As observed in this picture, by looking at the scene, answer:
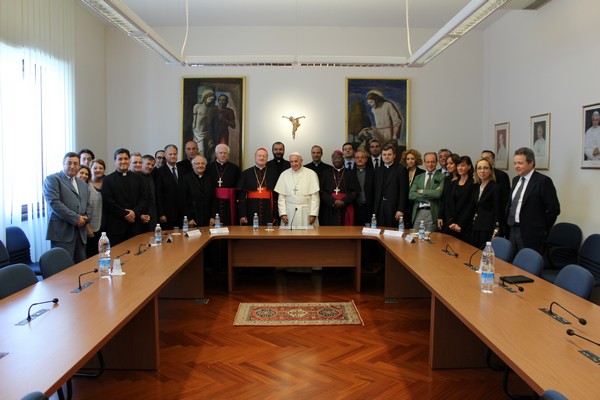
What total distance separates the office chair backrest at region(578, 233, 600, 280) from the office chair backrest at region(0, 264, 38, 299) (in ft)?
15.5

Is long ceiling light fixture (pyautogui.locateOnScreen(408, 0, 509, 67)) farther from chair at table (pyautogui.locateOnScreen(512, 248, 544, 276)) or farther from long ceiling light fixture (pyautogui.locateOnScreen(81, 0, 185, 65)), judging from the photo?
long ceiling light fixture (pyautogui.locateOnScreen(81, 0, 185, 65))

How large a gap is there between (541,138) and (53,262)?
5.39m

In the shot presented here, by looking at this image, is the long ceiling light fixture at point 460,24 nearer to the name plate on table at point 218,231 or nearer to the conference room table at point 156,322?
the conference room table at point 156,322

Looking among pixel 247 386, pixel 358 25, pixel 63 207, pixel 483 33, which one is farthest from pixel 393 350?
pixel 483 33

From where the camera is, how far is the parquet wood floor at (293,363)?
119 inches

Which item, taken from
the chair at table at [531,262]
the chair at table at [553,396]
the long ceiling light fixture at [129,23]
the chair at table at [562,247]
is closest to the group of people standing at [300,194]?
the chair at table at [562,247]

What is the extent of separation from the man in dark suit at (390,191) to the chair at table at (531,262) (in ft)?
7.66

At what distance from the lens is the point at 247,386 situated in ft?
10.1

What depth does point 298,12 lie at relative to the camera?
6637 mm

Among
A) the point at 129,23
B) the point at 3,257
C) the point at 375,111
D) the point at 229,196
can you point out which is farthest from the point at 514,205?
the point at 3,257

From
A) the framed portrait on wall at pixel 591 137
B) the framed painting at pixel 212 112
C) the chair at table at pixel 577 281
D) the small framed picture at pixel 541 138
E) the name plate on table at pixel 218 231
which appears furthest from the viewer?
the framed painting at pixel 212 112

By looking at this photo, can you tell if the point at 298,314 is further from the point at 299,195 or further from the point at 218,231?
the point at 299,195

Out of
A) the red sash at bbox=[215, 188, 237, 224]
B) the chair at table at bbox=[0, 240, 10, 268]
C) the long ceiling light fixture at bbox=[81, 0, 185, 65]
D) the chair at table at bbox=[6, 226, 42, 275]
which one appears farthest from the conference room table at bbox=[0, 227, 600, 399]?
the long ceiling light fixture at bbox=[81, 0, 185, 65]

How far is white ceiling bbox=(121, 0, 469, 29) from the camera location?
20.6ft
